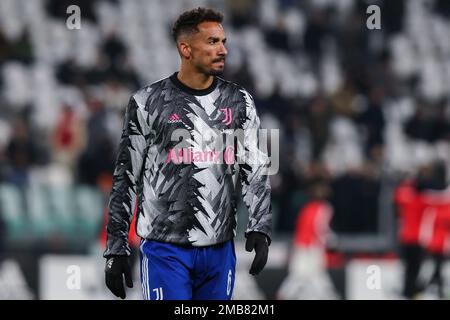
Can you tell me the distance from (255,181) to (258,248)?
33 centimetres

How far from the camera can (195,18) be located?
209 inches

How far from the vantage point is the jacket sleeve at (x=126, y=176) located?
538 cm

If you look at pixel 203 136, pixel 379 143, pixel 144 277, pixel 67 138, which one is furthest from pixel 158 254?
pixel 379 143

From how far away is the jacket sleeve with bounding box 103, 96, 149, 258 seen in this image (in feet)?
17.6

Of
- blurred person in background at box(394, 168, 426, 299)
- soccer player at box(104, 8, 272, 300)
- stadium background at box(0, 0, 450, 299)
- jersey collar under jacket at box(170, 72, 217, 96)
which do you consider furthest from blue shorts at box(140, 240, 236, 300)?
blurred person in background at box(394, 168, 426, 299)

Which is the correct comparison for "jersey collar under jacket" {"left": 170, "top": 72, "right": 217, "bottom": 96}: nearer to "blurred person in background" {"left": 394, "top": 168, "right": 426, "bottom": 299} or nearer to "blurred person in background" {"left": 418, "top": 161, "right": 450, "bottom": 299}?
"blurred person in background" {"left": 394, "top": 168, "right": 426, "bottom": 299}

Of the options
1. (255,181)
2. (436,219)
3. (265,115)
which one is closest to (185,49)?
(255,181)

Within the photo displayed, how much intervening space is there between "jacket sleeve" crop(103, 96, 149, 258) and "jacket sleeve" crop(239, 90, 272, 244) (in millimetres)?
485

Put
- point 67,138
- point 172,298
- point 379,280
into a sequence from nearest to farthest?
point 172,298 → point 379,280 → point 67,138

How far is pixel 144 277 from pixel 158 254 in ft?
0.50

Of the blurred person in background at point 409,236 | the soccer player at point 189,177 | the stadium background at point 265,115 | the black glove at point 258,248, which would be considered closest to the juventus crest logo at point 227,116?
the soccer player at point 189,177

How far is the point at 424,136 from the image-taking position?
1496 centimetres

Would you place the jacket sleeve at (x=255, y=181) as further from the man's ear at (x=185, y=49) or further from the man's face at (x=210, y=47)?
the man's ear at (x=185, y=49)
